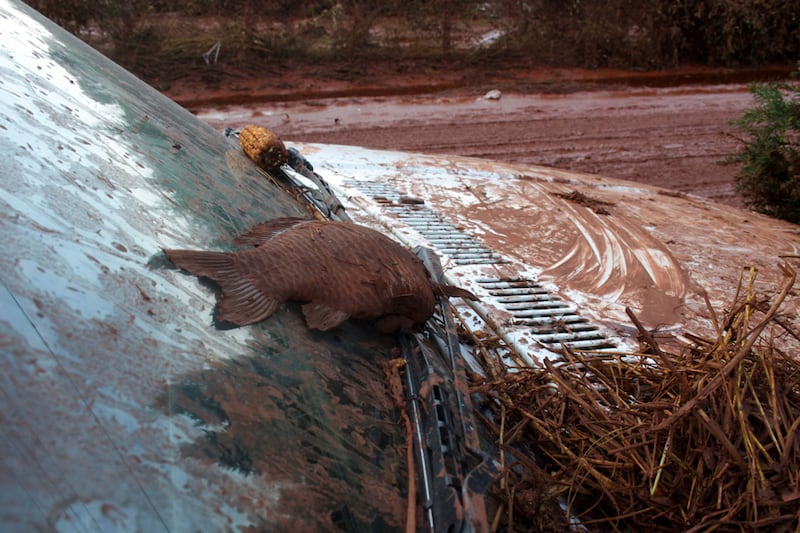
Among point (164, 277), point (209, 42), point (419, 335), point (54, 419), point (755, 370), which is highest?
point (209, 42)

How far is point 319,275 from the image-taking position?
1.45 metres

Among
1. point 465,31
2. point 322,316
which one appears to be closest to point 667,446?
point 322,316

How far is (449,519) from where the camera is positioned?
117 cm

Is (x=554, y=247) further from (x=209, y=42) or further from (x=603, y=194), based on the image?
(x=209, y=42)

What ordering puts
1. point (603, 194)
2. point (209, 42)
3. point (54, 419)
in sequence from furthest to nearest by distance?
point (209, 42) → point (603, 194) → point (54, 419)


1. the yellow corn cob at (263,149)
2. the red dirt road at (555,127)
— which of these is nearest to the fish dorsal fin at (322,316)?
the yellow corn cob at (263,149)

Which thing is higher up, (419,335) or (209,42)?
(209,42)

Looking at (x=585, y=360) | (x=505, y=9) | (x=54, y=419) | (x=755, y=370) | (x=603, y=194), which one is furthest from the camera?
(x=505, y=9)

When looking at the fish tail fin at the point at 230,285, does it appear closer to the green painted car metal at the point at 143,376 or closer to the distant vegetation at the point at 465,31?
the green painted car metal at the point at 143,376

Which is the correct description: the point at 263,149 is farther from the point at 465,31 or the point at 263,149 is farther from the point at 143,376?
the point at 465,31

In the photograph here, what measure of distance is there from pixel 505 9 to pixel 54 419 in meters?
17.9

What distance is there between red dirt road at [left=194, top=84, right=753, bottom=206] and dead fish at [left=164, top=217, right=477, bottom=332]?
748 cm

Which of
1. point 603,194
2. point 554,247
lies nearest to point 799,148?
point 603,194

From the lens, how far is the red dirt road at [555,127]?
8945 mm
